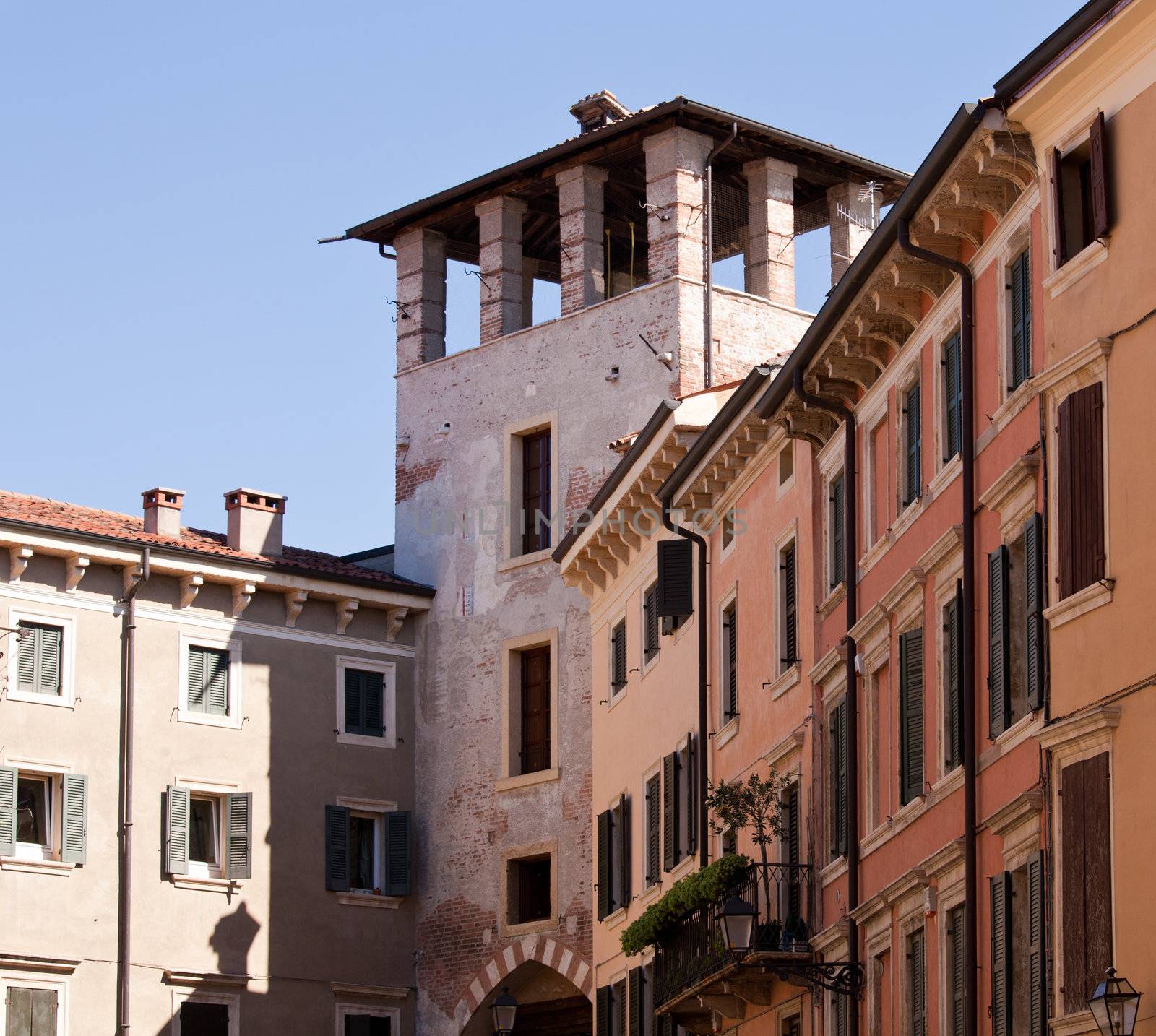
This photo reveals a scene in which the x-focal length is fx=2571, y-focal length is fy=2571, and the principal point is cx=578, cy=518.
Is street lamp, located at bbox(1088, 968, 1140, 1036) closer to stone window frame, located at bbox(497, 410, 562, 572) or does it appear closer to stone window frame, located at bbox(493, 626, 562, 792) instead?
stone window frame, located at bbox(493, 626, 562, 792)

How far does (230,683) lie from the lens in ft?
140

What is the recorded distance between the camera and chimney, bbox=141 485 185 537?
43438 mm

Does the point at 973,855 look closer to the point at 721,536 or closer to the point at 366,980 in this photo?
the point at 721,536

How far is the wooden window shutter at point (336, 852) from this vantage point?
140 feet

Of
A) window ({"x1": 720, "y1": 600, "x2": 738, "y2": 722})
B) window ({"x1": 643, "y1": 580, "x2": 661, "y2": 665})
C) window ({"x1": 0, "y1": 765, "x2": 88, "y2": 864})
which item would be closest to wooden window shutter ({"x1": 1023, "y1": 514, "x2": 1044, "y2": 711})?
window ({"x1": 720, "y1": 600, "x2": 738, "y2": 722})

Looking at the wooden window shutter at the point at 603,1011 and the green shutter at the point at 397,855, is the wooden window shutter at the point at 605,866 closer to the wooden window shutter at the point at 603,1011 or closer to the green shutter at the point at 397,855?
the wooden window shutter at the point at 603,1011

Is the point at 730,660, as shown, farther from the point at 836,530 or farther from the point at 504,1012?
the point at 504,1012

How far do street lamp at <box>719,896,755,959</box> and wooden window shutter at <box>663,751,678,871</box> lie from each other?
624cm

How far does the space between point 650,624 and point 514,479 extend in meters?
12.0

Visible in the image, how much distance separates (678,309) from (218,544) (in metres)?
8.97

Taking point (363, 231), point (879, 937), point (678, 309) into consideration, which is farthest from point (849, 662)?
point (363, 231)

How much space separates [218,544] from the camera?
44.2m

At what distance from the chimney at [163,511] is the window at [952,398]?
24.1 meters

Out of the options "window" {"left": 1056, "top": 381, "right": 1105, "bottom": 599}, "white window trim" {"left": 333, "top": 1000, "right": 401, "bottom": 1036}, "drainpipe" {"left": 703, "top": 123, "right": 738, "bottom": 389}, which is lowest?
"white window trim" {"left": 333, "top": 1000, "right": 401, "bottom": 1036}
